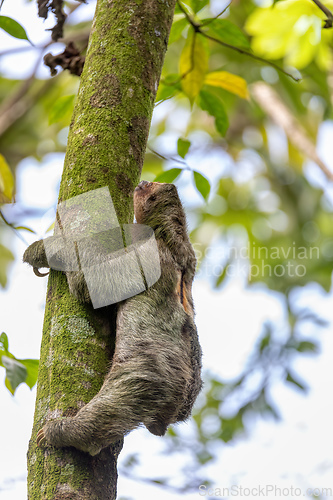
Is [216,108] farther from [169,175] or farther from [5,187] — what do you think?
[5,187]

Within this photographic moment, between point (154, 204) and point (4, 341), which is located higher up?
point (154, 204)

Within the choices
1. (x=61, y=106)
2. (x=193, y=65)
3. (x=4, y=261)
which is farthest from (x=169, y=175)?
(x=4, y=261)

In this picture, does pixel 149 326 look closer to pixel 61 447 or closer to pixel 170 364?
pixel 170 364

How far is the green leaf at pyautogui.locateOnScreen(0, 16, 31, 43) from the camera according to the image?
427 centimetres

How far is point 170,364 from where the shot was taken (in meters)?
3.92

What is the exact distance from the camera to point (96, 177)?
3494mm

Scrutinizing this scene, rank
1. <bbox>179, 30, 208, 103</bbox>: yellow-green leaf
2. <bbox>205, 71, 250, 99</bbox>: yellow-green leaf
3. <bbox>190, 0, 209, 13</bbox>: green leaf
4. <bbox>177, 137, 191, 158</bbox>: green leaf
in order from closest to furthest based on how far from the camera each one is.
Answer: <bbox>190, 0, 209, 13</bbox>: green leaf, <bbox>177, 137, 191, 158</bbox>: green leaf, <bbox>179, 30, 208, 103</bbox>: yellow-green leaf, <bbox>205, 71, 250, 99</bbox>: yellow-green leaf

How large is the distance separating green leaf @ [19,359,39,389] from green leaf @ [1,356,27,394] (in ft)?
0.56

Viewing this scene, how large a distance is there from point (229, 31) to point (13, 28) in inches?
85.4

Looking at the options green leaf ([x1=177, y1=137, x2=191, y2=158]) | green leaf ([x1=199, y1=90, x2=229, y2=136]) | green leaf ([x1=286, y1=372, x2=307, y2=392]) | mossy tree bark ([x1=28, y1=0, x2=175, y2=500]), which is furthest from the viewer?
green leaf ([x1=286, y1=372, x2=307, y2=392])

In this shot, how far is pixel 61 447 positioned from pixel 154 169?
30.0 feet

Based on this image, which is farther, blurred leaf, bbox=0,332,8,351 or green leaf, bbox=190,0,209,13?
green leaf, bbox=190,0,209,13

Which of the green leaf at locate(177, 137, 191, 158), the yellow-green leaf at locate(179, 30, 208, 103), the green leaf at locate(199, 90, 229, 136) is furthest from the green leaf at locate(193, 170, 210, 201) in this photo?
the yellow-green leaf at locate(179, 30, 208, 103)

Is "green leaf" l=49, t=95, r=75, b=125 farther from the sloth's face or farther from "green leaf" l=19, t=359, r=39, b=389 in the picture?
"green leaf" l=19, t=359, r=39, b=389
